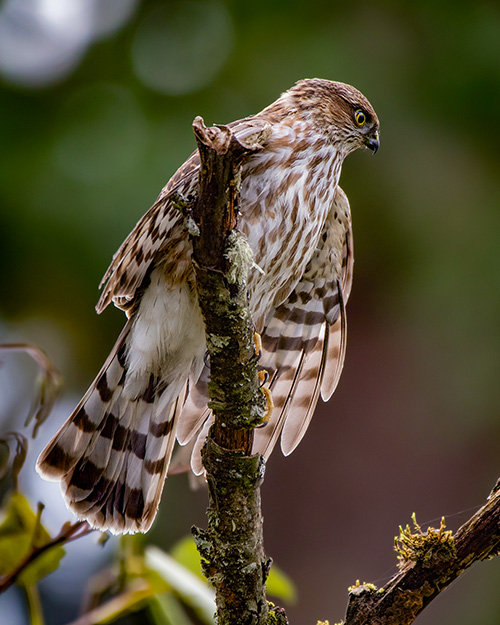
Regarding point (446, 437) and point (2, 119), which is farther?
point (2, 119)

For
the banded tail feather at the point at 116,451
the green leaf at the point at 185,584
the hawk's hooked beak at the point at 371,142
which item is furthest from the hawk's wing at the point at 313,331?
the green leaf at the point at 185,584

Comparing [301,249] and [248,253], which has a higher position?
[301,249]

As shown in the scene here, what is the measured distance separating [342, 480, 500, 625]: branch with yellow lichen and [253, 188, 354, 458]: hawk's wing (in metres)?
1.57

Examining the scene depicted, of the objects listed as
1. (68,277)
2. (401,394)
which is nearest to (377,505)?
(401,394)

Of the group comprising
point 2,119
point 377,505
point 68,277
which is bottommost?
point 377,505

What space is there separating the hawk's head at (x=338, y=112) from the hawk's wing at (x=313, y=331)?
37 cm

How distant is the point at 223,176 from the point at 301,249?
51.1 inches

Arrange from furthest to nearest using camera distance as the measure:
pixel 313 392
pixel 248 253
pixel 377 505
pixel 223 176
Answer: pixel 377 505, pixel 313 392, pixel 248 253, pixel 223 176

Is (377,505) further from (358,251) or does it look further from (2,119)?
(2,119)

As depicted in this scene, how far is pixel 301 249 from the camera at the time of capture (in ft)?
10.6

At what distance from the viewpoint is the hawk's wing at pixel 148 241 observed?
292 cm

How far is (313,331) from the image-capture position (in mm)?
3814

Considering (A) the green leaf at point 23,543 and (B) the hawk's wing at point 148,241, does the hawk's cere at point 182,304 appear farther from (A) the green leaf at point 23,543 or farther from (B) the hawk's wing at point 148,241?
(A) the green leaf at point 23,543

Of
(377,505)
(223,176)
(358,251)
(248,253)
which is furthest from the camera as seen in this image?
(358,251)
